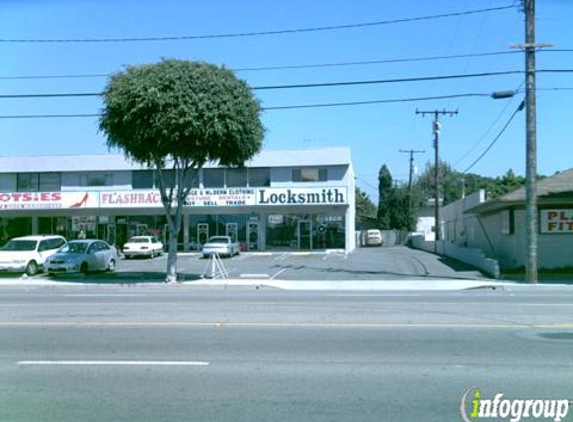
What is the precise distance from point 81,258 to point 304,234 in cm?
1989

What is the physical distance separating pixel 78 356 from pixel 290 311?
5778 mm

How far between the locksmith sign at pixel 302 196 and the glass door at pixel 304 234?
269cm

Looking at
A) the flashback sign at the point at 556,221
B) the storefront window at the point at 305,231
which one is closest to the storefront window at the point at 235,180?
the storefront window at the point at 305,231

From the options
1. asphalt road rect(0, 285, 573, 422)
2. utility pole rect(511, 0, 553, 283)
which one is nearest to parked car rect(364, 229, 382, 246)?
utility pole rect(511, 0, 553, 283)

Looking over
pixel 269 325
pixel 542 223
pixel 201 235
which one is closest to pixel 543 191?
pixel 542 223

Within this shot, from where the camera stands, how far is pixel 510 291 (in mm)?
19906

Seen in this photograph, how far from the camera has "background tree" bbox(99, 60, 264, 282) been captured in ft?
69.9

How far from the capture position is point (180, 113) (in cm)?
2120

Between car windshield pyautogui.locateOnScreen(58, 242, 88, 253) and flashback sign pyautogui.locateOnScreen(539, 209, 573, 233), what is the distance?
20117 millimetres

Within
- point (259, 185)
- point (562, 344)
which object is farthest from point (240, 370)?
point (259, 185)

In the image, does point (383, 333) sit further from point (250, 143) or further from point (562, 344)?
point (250, 143)

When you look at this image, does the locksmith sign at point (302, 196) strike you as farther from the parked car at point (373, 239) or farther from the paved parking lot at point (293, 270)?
the parked car at point (373, 239)

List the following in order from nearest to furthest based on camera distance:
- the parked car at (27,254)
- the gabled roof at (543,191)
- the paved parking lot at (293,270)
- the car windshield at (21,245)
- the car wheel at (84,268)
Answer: the paved parking lot at (293,270)
the gabled roof at (543,191)
the parked car at (27,254)
the car wheel at (84,268)
the car windshield at (21,245)

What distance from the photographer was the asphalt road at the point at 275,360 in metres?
6.36
